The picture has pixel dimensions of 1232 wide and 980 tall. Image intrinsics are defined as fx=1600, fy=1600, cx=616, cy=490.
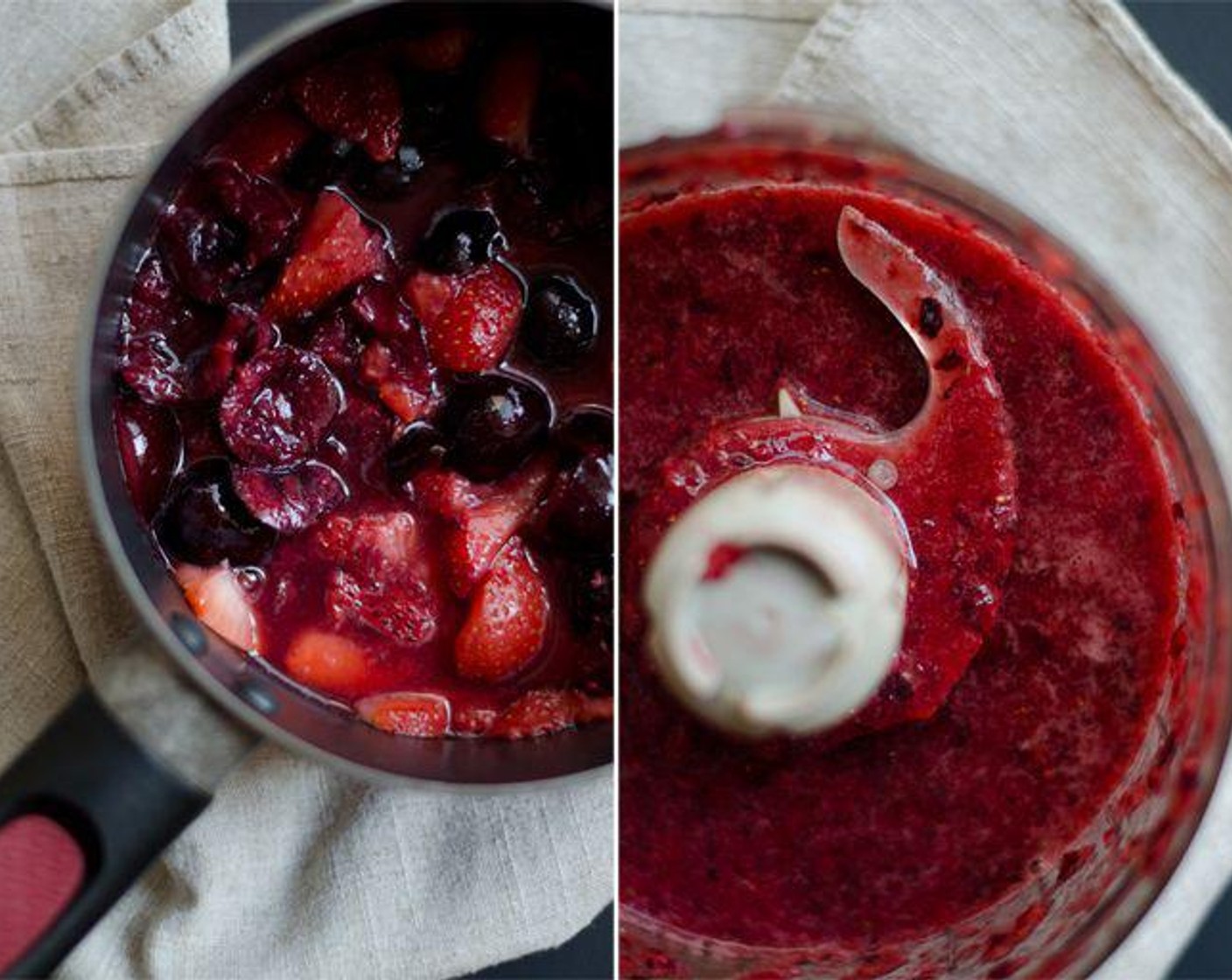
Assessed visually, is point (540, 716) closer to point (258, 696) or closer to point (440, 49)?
point (258, 696)

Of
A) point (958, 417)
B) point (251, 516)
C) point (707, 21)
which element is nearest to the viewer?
point (958, 417)

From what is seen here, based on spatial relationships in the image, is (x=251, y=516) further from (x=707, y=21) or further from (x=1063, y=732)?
(x=1063, y=732)

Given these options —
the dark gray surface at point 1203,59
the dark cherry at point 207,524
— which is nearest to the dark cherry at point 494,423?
the dark cherry at point 207,524

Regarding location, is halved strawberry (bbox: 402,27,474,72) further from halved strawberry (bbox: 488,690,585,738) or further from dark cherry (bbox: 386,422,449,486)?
halved strawberry (bbox: 488,690,585,738)

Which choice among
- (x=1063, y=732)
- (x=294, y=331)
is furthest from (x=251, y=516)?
(x=1063, y=732)

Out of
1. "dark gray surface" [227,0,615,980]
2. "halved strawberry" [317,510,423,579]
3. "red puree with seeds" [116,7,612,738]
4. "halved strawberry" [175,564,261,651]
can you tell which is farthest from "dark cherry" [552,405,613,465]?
"dark gray surface" [227,0,615,980]

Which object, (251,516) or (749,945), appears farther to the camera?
(251,516)

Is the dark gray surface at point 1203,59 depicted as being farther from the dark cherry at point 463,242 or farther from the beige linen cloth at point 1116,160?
the dark cherry at point 463,242
